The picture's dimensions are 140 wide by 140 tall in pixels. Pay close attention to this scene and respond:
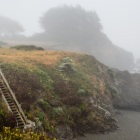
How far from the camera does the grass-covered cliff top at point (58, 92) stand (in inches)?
1040

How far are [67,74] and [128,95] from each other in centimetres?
2062

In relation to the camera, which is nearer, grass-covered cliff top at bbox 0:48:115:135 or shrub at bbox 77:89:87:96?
grass-covered cliff top at bbox 0:48:115:135

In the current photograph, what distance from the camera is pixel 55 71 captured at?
3484 cm

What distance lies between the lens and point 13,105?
23.2 m

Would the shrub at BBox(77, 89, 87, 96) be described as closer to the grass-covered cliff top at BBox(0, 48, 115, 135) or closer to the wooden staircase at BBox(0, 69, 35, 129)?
the grass-covered cliff top at BBox(0, 48, 115, 135)

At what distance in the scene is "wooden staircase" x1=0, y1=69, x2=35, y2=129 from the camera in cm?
2152

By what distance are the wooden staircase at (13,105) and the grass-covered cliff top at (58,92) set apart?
1100 mm

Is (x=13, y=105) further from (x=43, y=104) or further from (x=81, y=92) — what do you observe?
(x=81, y=92)

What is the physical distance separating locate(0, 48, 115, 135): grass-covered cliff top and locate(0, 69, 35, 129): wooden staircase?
1.10 metres

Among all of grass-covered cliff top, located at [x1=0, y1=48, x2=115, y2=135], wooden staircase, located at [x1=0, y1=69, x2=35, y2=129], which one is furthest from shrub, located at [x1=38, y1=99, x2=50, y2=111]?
wooden staircase, located at [x1=0, y1=69, x2=35, y2=129]

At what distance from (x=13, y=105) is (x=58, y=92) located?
8001 millimetres

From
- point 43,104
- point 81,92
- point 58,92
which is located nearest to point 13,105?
point 43,104

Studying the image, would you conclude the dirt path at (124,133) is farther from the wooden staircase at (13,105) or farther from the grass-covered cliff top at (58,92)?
the wooden staircase at (13,105)

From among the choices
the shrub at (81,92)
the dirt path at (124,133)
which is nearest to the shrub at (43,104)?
the dirt path at (124,133)
